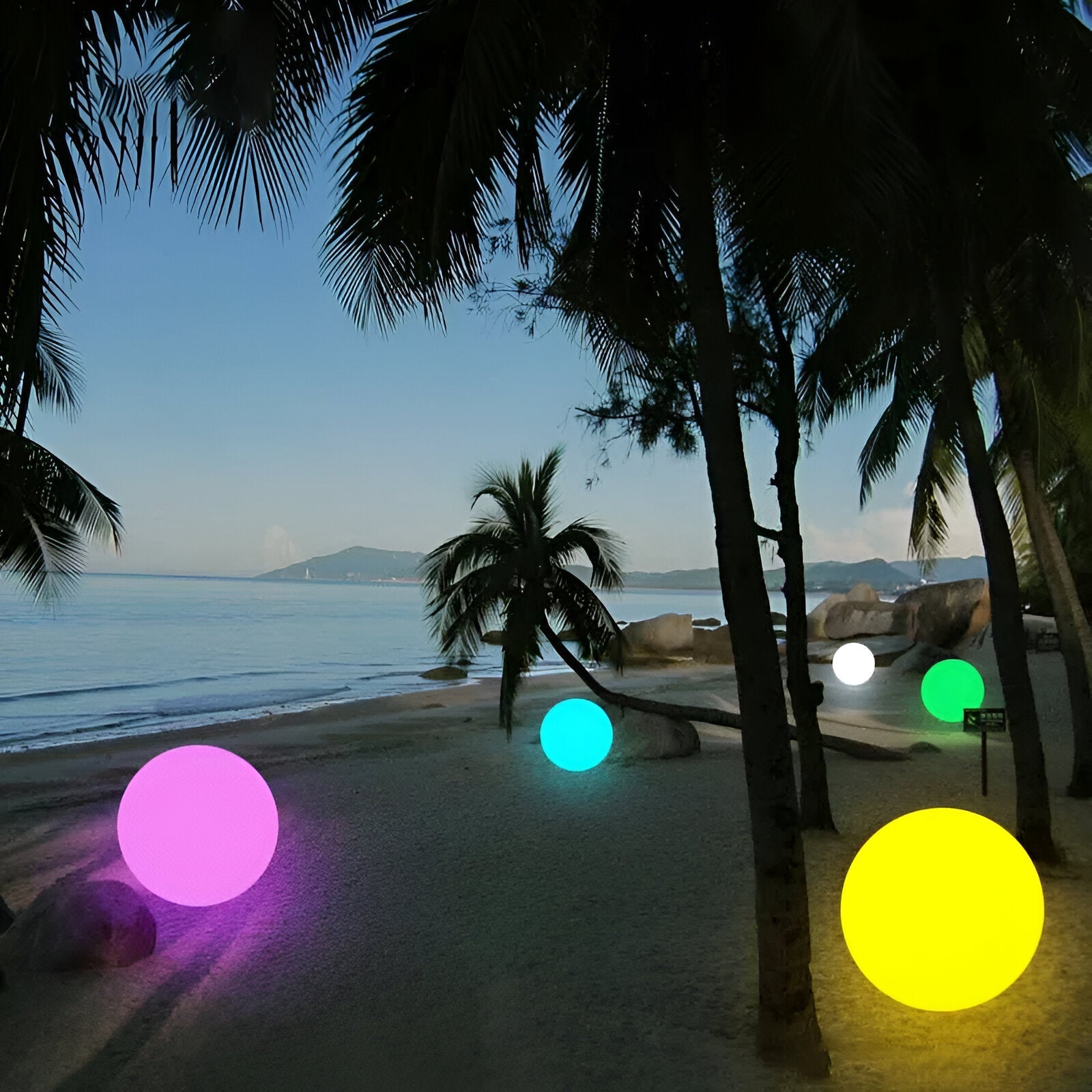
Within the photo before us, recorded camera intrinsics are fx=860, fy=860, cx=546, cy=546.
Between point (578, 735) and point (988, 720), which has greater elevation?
point (988, 720)

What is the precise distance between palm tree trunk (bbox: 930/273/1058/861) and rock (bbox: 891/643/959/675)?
1533cm

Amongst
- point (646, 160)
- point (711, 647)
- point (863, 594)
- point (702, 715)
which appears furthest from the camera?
point (863, 594)

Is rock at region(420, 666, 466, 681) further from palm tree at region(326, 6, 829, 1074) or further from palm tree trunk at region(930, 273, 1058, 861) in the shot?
palm tree at region(326, 6, 829, 1074)

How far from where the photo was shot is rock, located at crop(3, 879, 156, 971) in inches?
216

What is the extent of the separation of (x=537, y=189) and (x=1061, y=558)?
24.2ft

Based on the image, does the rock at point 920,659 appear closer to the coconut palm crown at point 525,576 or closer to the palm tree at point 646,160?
the coconut palm crown at point 525,576

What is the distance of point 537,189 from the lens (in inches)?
224

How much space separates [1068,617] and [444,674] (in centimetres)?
2604

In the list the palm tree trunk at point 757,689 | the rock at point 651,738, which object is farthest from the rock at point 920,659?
the palm tree trunk at point 757,689

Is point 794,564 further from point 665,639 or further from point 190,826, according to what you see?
point 665,639

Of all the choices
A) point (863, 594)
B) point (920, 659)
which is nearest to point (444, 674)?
point (920, 659)

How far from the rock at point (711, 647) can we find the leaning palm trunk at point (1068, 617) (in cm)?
2668

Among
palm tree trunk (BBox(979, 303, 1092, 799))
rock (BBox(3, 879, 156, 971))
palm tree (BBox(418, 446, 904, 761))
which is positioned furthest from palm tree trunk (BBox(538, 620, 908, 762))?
rock (BBox(3, 879, 156, 971))

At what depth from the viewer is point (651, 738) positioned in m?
12.2
